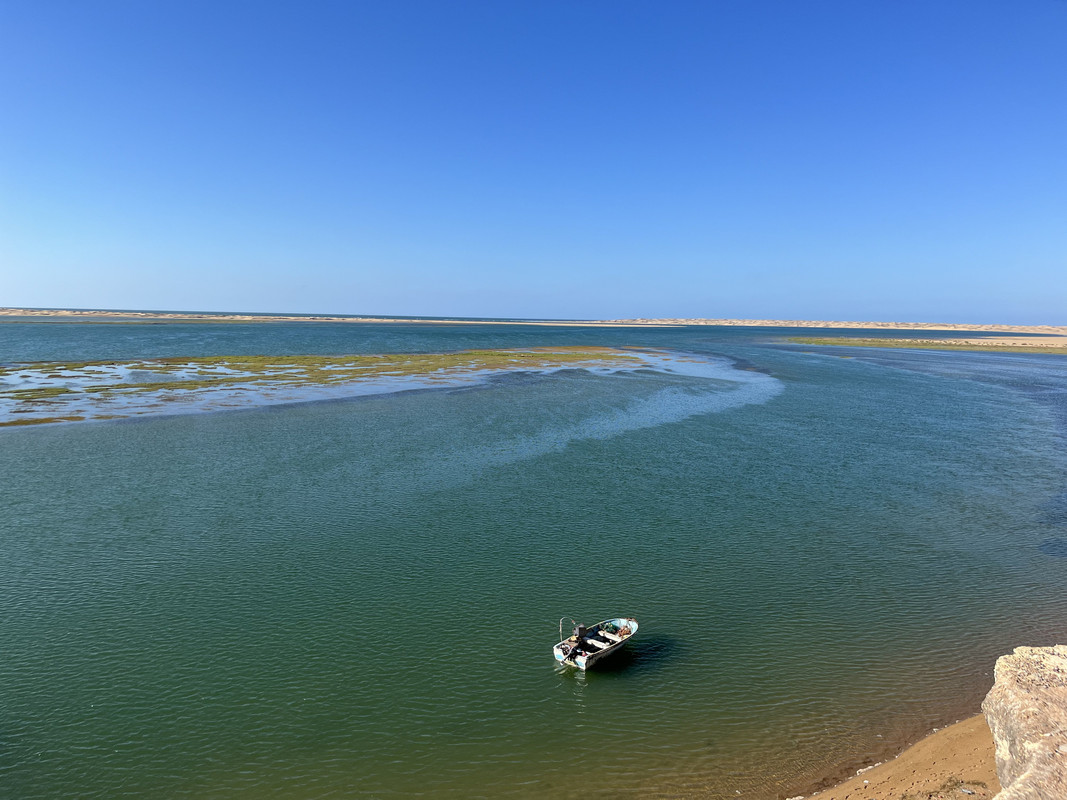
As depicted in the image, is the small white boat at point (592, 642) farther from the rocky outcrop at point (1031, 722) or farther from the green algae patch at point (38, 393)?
the green algae patch at point (38, 393)

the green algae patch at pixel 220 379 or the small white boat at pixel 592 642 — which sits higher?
the green algae patch at pixel 220 379

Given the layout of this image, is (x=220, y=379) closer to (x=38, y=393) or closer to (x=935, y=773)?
(x=38, y=393)

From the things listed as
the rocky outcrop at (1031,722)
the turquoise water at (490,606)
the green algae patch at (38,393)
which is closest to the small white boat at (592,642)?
the turquoise water at (490,606)

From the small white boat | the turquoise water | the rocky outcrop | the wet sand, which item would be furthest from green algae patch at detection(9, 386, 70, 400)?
the rocky outcrop

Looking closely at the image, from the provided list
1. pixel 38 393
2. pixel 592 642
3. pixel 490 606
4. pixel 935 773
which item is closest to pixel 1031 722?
pixel 935 773

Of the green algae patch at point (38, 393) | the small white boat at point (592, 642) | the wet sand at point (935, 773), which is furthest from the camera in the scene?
the green algae patch at point (38, 393)
